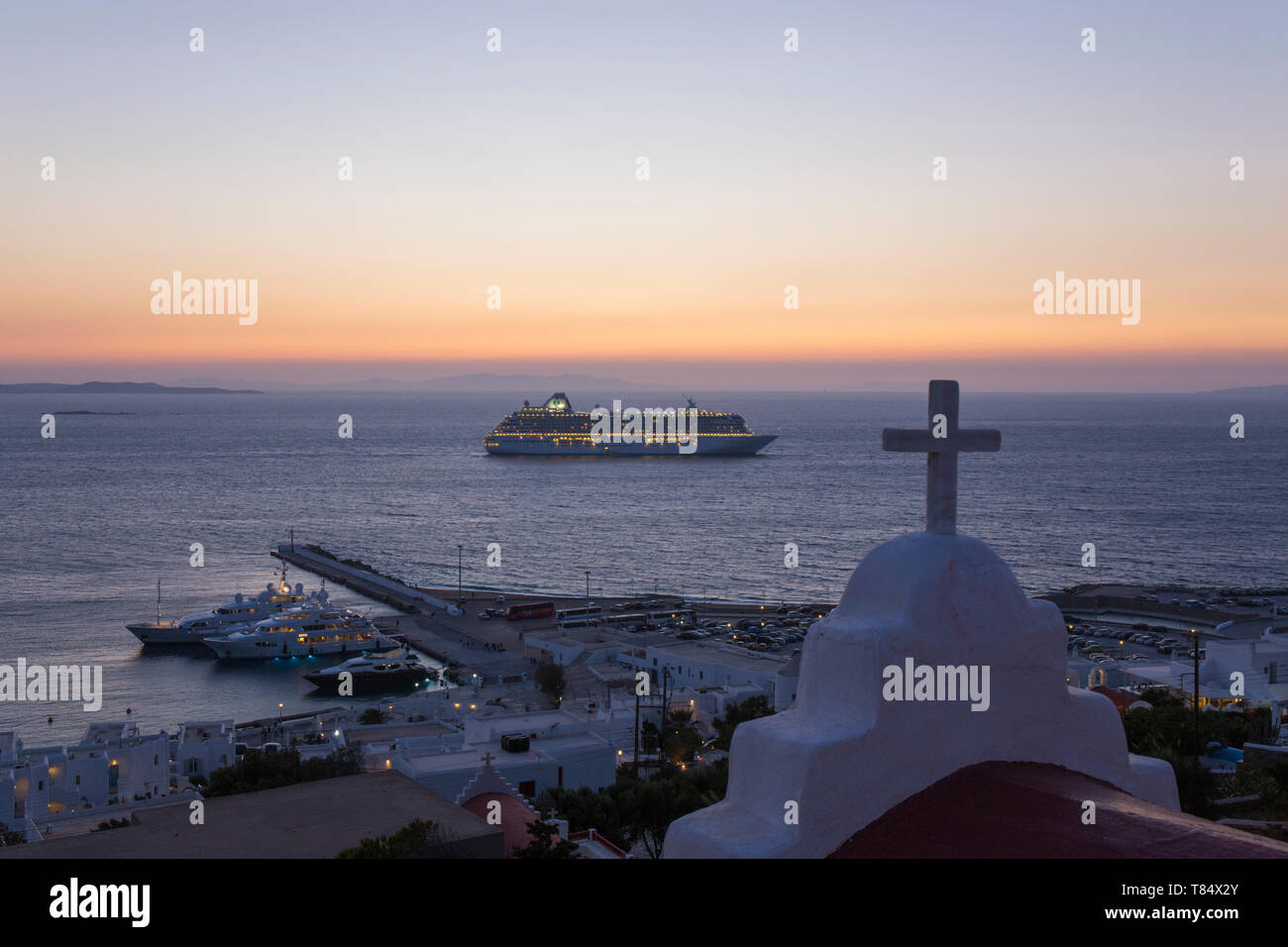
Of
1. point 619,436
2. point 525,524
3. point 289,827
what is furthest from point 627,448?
point 289,827

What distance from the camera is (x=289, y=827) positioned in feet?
28.7

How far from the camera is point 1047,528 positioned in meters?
61.6

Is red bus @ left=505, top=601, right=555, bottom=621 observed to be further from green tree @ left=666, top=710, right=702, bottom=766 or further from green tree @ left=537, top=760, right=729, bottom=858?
green tree @ left=537, top=760, right=729, bottom=858

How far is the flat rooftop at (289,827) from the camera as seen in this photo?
8078 mm

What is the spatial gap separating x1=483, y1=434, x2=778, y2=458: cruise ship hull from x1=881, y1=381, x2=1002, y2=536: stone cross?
10793 centimetres

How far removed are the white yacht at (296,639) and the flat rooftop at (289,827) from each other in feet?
86.9

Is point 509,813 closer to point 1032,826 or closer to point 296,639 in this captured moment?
point 1032,826

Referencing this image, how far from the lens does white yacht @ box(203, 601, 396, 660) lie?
35562mm

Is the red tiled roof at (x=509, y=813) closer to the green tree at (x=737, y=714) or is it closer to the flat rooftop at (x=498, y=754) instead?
the flat rooftop at (x=498, y=754)

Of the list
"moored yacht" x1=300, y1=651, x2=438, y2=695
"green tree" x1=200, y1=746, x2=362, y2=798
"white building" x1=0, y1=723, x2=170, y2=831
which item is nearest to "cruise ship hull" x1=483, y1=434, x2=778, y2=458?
"moored yacht" x1=300, y1=651, x2=438, y2=695

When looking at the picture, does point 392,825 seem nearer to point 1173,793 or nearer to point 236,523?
point 1173,793

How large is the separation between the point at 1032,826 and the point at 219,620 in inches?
1484

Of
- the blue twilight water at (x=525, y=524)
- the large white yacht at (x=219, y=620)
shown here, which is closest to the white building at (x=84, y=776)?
the blue twilight water at (x=525, y=524)
